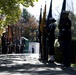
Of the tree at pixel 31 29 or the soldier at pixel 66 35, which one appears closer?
the soldier at pixel 66 35

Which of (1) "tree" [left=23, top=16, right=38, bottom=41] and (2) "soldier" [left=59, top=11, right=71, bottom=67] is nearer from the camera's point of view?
(2) "soldier" [left=59, top=11, right=71, bottom=67]

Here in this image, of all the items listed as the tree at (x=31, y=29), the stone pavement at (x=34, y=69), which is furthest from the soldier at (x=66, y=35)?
the tree at (x=31, y=29)

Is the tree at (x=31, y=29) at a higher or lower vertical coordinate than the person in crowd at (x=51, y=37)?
higher

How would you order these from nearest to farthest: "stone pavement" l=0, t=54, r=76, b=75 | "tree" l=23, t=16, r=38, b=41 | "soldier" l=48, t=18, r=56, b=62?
1. "stone pavement" l=0, t=54, r=76, b=75
2. "soldier" l=48, t=18, r=56, b=62
3. "tree" l=23, t=16, r=38, b=41

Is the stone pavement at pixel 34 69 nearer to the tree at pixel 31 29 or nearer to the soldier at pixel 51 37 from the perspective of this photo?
the soldier at pixel 51 37

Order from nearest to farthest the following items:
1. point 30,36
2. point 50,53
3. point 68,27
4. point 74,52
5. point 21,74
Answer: point 21,74 < point 68,27 < point 50,53 < point 74,52 < point 30,36

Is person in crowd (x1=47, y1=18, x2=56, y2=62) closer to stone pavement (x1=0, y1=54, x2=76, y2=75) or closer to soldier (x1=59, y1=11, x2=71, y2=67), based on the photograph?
stone pavement (x1=0, y1=54, x2=76, y2=75)

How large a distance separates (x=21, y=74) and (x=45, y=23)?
343 inches

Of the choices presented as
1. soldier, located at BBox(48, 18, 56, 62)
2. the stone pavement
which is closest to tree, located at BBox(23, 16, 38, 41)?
soldier, located at BBox(48, 18, 56, 62)

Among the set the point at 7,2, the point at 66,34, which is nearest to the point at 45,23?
the point at 66,34

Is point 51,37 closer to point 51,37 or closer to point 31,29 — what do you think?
point 51,37

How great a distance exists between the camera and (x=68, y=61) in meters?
12.8

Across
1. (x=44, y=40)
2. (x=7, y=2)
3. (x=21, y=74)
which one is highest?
(x=7, y=2)

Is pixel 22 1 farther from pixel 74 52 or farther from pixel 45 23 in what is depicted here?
pixel 74 52
